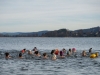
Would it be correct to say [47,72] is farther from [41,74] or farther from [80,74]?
[80,74]

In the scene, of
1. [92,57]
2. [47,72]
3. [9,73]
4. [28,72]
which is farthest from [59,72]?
[92,57]

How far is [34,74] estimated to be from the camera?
27188 millimetres

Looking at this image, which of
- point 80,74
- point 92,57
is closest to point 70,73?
point 80,74

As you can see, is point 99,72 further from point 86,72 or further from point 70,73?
point 70,73

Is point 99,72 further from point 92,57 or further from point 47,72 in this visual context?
point 92,57

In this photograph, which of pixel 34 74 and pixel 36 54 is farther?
pixel 36 54

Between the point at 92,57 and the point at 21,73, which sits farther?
the point at 92,57

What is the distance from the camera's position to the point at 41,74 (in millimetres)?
27281

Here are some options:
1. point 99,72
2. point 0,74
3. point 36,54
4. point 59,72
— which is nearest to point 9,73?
point 0,74

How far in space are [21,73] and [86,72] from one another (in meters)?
7.02

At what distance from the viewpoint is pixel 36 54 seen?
46281 mm

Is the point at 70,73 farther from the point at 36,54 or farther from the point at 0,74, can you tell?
the point at 36,54

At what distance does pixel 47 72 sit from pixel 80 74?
3.65 meters

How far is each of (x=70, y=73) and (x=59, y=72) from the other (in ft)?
4.39
